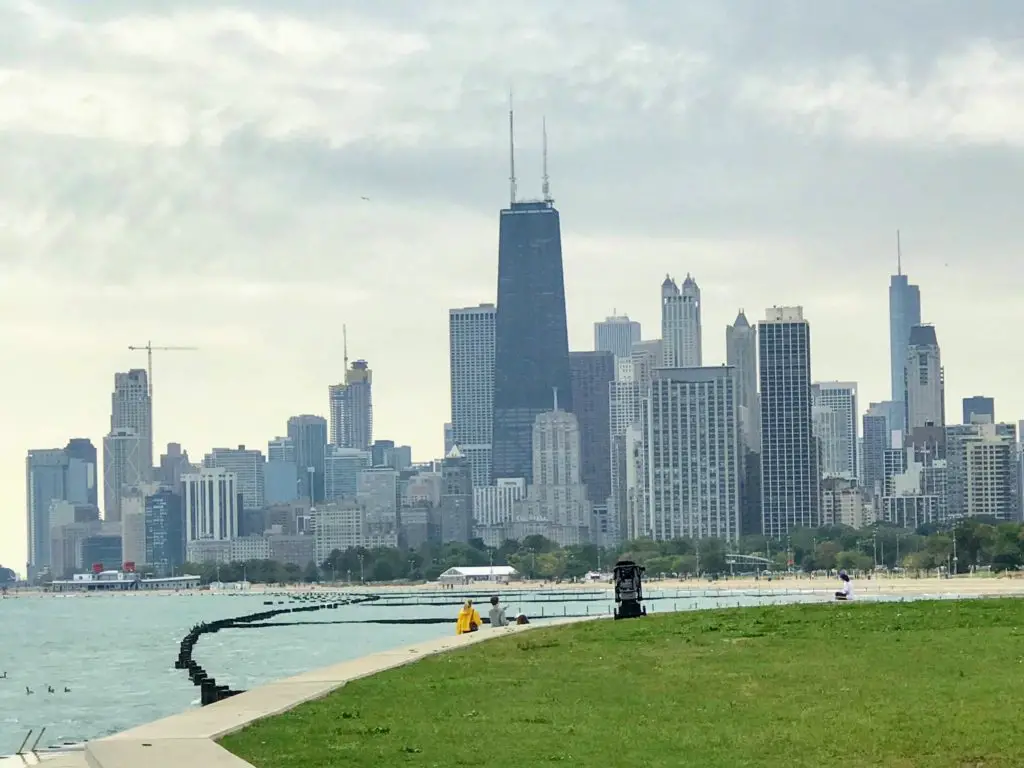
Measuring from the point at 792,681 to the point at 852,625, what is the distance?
11958 millimetres

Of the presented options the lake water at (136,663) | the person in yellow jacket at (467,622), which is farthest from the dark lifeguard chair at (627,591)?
the lake water at (136,663)

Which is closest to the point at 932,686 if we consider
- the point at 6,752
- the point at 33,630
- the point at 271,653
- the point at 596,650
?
the point at 596,650

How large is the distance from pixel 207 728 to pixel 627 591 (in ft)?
90.3

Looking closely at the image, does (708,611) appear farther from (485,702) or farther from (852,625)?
(485,702)

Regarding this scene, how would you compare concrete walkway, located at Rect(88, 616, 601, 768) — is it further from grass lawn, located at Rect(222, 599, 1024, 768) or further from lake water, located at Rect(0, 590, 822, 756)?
lake water, located at Rect(0, 590, 822, 756)

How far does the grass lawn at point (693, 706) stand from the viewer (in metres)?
22.9

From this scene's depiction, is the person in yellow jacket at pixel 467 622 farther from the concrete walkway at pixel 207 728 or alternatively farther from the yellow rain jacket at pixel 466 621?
the concrete walkway at pixel 207 728

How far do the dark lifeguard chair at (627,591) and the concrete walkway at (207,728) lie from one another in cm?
1395

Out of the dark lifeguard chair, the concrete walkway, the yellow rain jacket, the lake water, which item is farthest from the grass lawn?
the lake water

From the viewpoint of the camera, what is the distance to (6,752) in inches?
1919

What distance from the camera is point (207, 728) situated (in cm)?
2669

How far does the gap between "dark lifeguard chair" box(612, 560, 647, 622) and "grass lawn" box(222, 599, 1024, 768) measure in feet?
37.2

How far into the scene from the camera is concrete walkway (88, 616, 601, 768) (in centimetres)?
2286

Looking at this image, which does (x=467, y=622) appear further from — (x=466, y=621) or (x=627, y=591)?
(x=627, y=591)
